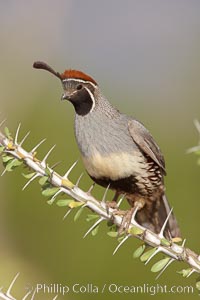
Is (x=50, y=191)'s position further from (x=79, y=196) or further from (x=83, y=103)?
(x=83, y=103)

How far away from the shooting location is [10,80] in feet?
28.9

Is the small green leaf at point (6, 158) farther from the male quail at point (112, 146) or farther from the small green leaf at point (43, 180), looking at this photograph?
the male quail at point (112, 146)

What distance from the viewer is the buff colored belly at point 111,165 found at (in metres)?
3.97

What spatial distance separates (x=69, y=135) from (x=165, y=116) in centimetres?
140

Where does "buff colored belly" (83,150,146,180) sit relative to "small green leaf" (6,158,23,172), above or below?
below

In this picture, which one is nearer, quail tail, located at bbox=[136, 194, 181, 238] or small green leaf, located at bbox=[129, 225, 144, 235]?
small green leaf, located at bbox=[129, 225, 144, 235]

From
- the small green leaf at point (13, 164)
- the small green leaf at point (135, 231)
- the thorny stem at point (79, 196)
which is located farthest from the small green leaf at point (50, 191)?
the small green leaf at point (135, 231)

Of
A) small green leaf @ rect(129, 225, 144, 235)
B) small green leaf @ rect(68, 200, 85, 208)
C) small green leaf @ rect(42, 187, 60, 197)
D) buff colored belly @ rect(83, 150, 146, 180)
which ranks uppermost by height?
small green leaf @ rect(42, 187, 60, 197)

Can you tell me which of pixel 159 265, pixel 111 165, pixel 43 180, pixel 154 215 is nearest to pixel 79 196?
pixel 43 180

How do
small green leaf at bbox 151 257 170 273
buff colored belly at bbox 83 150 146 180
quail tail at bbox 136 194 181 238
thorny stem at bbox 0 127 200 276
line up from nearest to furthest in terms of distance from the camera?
small green leaf at bbox 151 257 170 273 → thorny stem at bbox 0 127 200 276 → buff colored belly at bbox 83 150 146 180 → quail tail at bbox 136 194 181 238

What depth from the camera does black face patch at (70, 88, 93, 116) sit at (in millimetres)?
4121

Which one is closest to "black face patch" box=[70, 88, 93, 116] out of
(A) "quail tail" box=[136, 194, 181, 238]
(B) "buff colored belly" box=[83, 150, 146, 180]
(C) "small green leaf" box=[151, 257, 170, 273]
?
(B) "buff colored belly" box=[83, 150, 146, 180]

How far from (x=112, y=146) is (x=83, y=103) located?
0.31m

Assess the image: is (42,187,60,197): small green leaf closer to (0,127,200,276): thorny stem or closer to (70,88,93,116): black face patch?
(0,127,200,276): thorny stem
